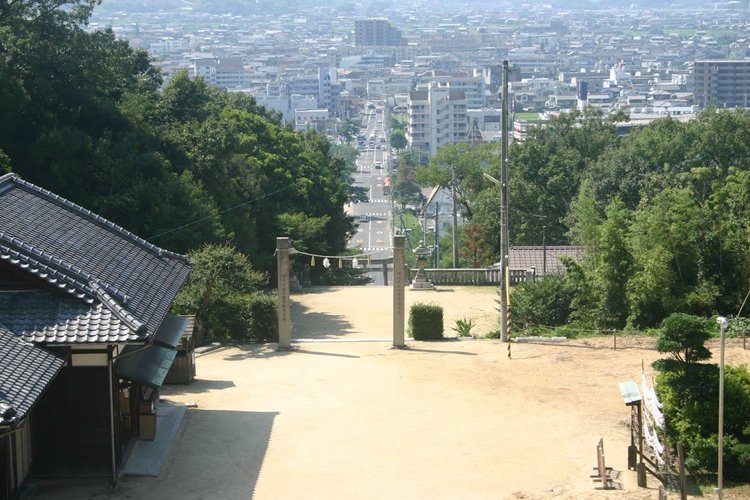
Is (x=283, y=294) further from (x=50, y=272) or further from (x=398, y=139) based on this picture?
(x=398, y=139)

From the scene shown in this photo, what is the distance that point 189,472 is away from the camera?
52.3ft

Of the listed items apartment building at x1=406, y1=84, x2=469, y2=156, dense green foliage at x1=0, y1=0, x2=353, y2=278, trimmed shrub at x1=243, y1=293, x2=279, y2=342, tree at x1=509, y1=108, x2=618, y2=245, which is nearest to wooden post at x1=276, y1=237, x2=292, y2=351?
trimmed shrub at x1=243, y1=293, x2=279, y2=342

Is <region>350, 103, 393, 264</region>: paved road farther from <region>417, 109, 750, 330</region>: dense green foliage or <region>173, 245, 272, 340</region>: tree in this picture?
<region>173, 245, 272, 340</region>: tree

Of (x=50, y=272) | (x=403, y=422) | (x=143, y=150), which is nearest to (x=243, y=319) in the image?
(x=403, y=422)

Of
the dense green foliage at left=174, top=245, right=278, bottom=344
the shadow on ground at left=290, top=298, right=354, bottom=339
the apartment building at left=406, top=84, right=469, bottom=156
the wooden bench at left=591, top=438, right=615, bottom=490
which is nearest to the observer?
the wooden bench at left=591, top=438, right=615, bottom=490

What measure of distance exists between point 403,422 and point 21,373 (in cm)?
711

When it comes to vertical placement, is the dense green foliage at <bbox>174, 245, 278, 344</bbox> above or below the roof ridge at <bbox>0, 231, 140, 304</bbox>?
below

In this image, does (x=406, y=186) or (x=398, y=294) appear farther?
(x=406, y=186)

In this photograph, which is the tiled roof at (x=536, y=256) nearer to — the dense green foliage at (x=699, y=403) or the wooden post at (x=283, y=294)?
the wooden post at (x=283, y=294)

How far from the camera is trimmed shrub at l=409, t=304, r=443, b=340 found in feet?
82.9

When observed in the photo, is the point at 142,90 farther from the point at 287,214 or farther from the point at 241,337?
the point at 241,337

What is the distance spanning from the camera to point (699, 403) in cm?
1575

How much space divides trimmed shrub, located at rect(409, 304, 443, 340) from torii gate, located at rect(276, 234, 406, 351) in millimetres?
802

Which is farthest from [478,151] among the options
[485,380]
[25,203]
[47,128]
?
[25,203]
